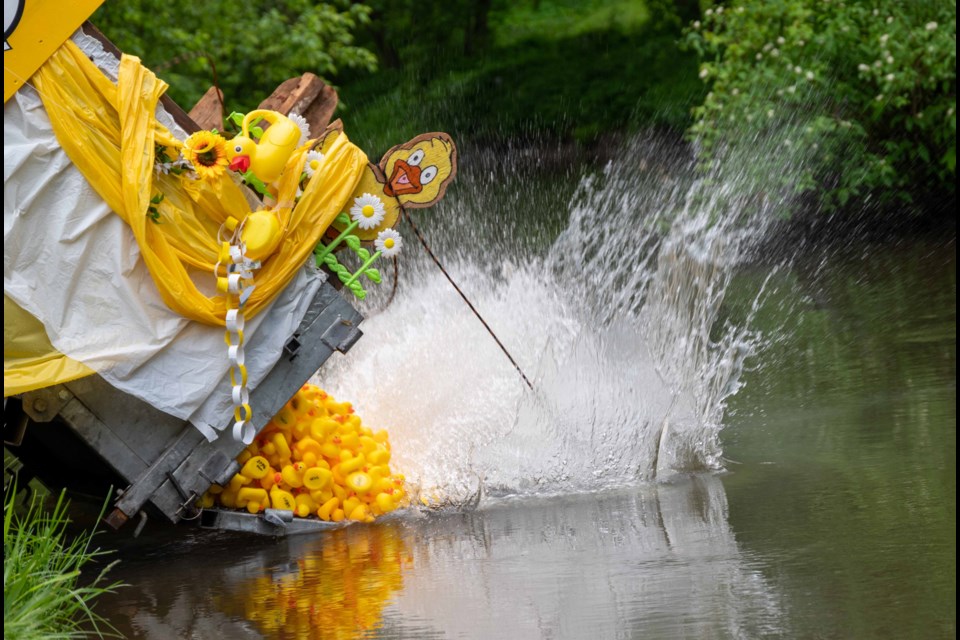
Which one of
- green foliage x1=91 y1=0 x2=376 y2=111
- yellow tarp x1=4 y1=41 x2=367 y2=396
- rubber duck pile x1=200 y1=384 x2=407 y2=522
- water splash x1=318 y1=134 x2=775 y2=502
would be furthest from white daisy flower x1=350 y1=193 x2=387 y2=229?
green foliage x1=91 y1=0 x2=376 y2=111

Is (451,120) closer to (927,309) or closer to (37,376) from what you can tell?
(927,309)

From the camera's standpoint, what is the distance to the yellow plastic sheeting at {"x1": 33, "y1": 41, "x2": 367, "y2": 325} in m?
4.69

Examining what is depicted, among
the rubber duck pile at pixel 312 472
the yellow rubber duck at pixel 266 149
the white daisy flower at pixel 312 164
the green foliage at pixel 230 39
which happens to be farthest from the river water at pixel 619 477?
the green foliage at pixel 230 39

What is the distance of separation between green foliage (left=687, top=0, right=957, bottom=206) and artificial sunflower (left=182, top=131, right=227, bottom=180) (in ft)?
24.7

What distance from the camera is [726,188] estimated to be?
11.5 metres

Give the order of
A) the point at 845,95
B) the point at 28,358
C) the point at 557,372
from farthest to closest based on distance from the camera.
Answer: the point at 845,95 → the point at 557,372 → the point at 28,358

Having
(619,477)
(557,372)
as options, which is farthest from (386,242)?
(619,477)

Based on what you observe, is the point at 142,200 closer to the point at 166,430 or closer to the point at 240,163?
the point at 240,163

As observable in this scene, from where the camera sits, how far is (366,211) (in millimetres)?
5422

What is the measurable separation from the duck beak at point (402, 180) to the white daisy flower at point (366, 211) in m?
0.11

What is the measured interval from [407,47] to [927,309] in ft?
46.7

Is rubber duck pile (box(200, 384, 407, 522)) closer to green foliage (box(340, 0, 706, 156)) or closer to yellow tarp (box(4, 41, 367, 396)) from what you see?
yellow tarp (box(4, 41, 367, 396))

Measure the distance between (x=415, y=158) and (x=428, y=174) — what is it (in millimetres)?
95

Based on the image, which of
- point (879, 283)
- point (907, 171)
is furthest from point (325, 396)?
point (907, 171)
